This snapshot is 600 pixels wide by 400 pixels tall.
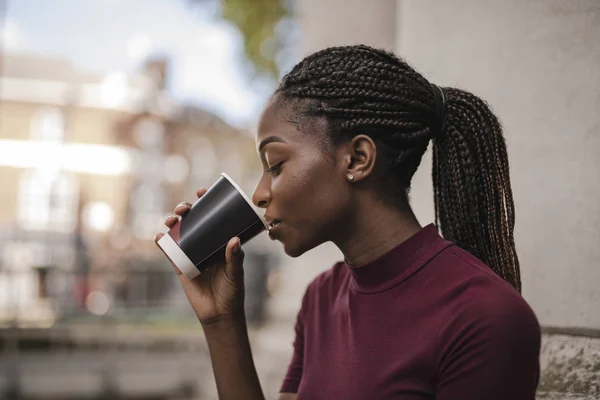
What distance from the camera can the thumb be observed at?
1628 millimetres

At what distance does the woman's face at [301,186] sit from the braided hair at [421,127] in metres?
0.05

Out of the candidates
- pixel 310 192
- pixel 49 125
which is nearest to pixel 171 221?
pixel 310 192

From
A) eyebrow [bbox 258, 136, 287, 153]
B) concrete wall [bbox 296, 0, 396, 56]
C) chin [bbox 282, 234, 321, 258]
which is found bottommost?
chin [bbox 282, 234, 321, 258]

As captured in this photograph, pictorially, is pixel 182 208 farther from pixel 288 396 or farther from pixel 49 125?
pixel 49 125

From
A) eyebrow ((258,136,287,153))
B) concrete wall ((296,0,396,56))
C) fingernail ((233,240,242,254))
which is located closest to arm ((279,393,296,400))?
fingernail ((233,240,242,254))

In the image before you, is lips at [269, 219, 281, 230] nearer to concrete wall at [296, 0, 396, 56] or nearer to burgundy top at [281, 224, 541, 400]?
burgundy top at [281, 224, 541, 400]

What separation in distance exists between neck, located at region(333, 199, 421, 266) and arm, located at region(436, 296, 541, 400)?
33 centimetres

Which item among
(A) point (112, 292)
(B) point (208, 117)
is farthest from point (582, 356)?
(B) point (208, 117)

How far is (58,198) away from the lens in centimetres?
2438

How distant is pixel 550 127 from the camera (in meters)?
1.75

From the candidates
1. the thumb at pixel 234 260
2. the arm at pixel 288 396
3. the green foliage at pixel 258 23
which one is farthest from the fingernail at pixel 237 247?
the green foliage at pixel 258 23

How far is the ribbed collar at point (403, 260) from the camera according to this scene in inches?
58.7

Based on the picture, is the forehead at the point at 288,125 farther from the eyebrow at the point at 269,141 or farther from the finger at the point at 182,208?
the finger at the point at 182,208

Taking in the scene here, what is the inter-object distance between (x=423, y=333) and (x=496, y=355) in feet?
0.57
